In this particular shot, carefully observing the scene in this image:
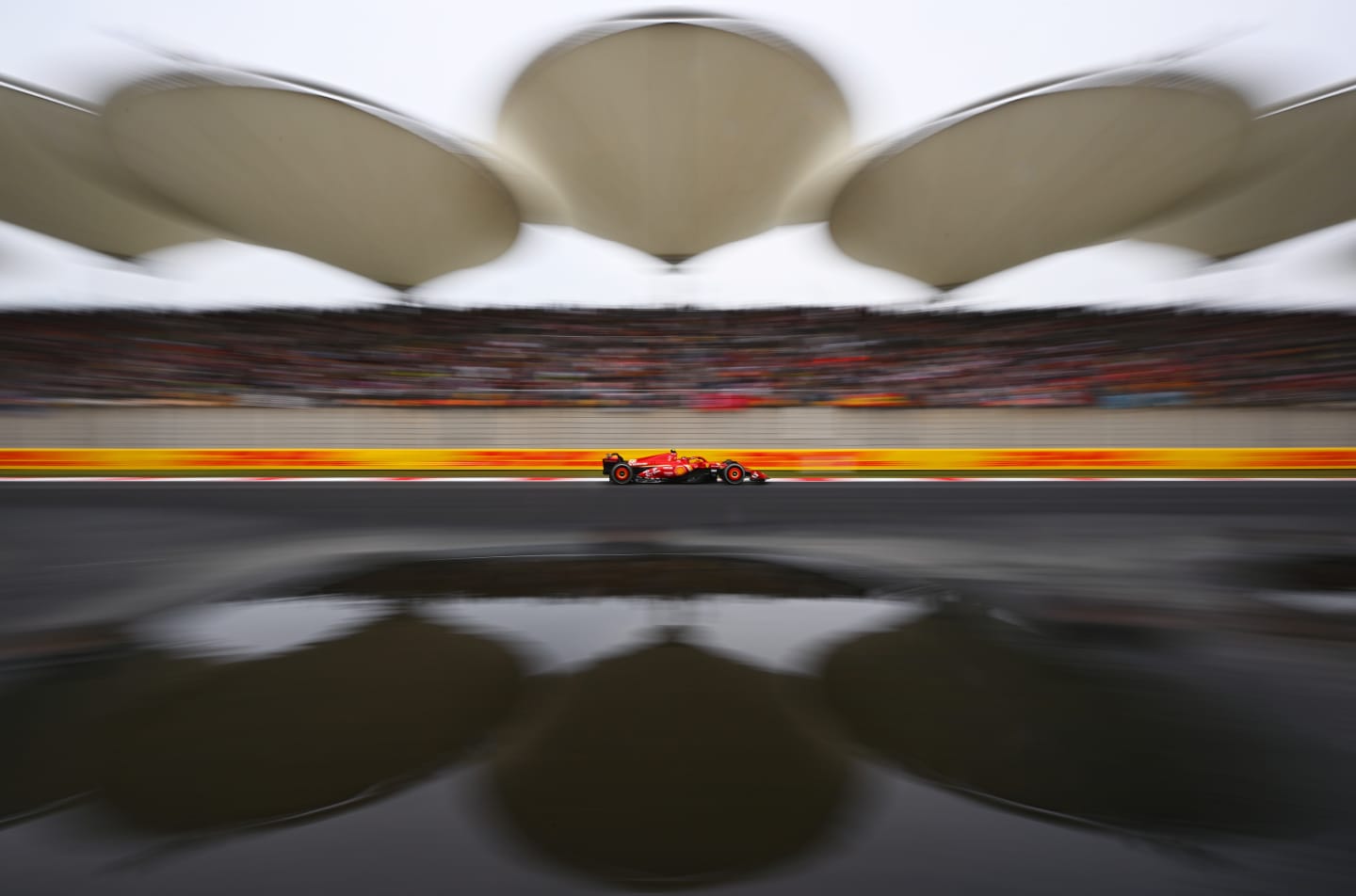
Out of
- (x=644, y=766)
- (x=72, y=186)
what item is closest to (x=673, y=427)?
(x=644, y=766)

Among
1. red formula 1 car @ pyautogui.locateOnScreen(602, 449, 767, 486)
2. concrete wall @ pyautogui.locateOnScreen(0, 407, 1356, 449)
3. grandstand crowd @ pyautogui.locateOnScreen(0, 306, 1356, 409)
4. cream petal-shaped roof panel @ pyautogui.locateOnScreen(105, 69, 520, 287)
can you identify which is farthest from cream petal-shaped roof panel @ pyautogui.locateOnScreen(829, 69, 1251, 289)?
cream petal-shaped roof panel @ pyautogui.locateOnScreen(105, 69, 520, 287)

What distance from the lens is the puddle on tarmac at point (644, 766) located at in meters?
1.81

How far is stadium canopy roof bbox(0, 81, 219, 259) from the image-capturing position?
1923 centimetres

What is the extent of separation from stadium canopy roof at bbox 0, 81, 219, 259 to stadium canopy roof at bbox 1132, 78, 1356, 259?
1487 inches

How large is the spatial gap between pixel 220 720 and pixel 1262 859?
3.88m

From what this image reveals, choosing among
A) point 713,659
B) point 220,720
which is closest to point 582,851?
point 713,659

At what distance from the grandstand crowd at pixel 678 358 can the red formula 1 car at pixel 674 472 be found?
5219mm

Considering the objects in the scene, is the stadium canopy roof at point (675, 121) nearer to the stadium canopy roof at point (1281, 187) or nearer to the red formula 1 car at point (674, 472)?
the red formula 1 car at point (674, 472)

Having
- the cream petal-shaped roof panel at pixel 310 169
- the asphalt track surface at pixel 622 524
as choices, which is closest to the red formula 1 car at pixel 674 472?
the asphalt track surface at pixel 622 524

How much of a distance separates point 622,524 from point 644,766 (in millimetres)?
5350

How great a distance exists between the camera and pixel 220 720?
8.78 feet

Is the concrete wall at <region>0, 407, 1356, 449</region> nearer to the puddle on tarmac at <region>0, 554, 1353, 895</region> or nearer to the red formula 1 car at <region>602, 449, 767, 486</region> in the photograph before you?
the red formula 1 car at <region>602, 449, 767, 486</region>

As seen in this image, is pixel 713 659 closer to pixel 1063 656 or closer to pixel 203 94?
pixel 1063 656

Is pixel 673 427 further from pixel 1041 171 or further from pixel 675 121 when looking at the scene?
pixel 1041 171
